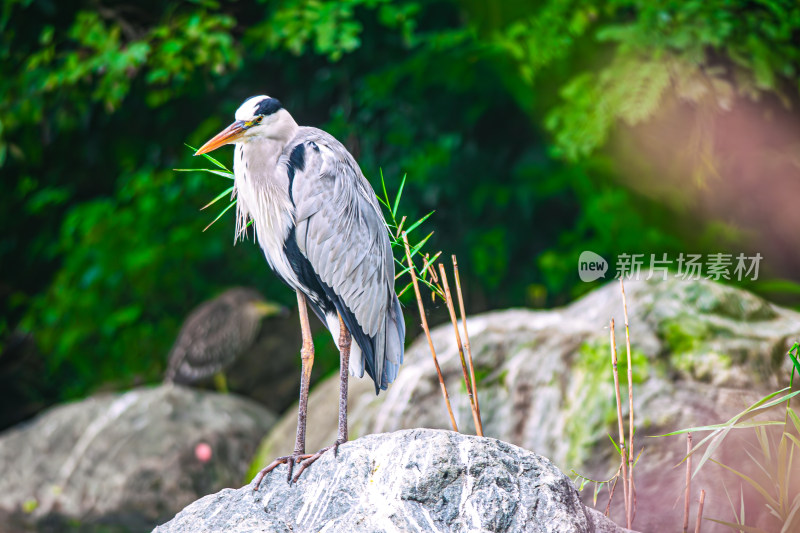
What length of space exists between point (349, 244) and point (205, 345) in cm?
383

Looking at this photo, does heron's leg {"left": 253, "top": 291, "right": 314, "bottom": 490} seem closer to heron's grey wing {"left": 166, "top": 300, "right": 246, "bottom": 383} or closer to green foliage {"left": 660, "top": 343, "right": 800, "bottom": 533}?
green foliage {"left": 660, "top": 343, "right": 800, "bottom": 533}

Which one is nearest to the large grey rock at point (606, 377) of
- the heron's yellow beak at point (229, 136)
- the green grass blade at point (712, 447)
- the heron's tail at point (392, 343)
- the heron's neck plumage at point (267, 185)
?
the green grass blade at point (712, 447)

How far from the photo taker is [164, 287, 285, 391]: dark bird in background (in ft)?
19.7

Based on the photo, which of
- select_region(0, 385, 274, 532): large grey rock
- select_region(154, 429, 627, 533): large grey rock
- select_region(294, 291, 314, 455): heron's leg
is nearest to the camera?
select_region(154, 429, 627, 533): large grey rock

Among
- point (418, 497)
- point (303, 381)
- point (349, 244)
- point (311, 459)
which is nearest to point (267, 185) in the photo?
point (349, 244)

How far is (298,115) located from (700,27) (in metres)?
3.35

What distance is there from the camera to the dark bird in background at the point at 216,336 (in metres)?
6.01

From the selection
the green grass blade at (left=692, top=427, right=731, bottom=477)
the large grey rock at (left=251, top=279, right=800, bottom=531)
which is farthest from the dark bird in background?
the green grass blade at (left=692, top=427, right=731, bottom=477)

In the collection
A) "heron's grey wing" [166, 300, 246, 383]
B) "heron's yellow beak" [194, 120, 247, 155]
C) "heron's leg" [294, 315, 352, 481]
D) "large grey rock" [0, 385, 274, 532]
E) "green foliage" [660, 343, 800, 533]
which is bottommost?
"large grey rock" [0, 385, 274, 532]

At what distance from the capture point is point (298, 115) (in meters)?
6.80

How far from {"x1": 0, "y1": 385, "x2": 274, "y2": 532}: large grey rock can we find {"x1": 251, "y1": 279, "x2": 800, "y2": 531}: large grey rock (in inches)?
44.9

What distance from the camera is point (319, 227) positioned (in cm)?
243

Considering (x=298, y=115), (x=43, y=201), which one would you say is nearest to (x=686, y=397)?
(x=298, y=115)

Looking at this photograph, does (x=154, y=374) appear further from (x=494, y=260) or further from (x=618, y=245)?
(x=618, y=245)
